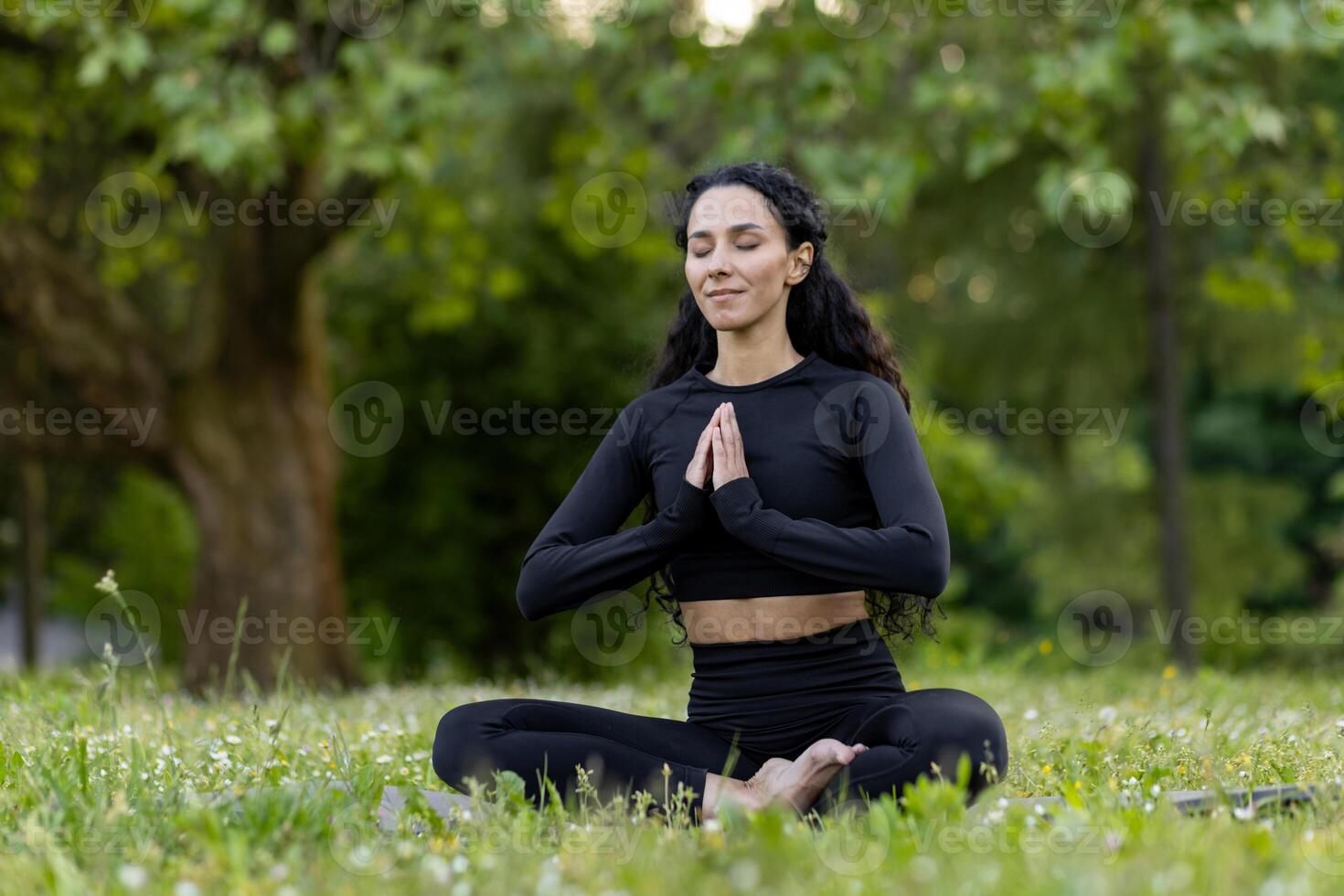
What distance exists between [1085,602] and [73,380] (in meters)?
11.8

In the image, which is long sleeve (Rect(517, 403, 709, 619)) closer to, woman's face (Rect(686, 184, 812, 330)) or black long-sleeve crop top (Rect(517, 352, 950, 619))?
black long-sleeve crop top (Rect(517, 352, 950, 619))

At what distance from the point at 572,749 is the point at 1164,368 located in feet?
33.5

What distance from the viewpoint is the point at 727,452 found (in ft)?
11.9

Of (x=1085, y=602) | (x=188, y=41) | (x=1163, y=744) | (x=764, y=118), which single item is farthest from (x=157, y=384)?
(x=1085, y=602)

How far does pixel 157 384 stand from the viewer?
10312 mm
